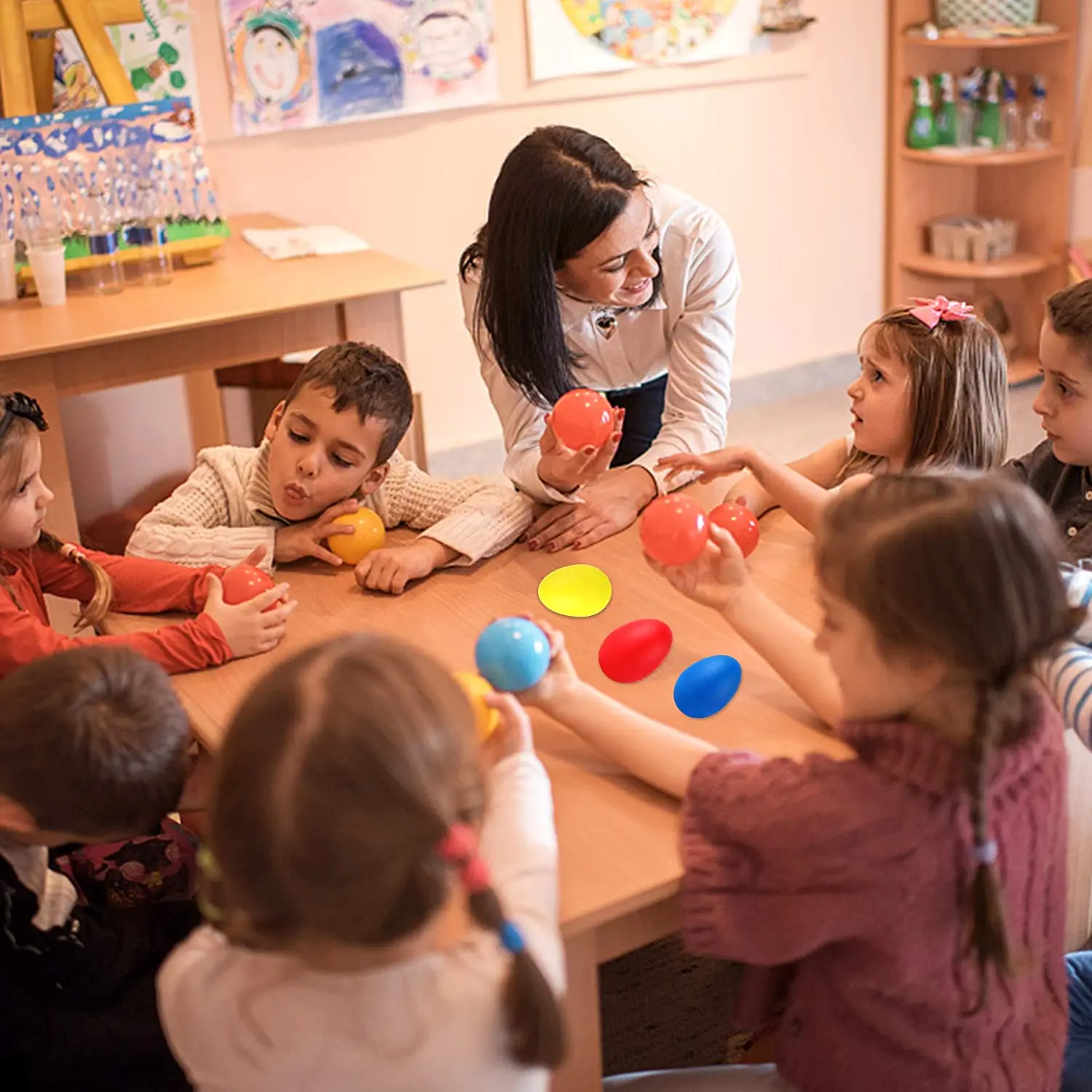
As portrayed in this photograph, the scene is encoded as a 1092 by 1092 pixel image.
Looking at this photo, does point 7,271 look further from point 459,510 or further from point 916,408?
point 916,408

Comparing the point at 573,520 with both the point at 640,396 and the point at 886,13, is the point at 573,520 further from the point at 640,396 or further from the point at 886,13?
the point at 886,13

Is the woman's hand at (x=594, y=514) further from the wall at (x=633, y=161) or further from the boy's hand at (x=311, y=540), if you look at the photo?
the wall at (x=633, y=161)

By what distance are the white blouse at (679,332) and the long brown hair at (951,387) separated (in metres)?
0.41

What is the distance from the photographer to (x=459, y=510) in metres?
1.94

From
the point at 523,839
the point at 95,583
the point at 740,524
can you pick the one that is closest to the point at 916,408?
the point at 740,524

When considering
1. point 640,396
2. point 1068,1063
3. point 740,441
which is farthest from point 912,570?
point 740,441

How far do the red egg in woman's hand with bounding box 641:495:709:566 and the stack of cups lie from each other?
1.81 meters

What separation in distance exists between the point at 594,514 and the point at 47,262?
1530 mm

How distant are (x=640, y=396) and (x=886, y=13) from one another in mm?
2589

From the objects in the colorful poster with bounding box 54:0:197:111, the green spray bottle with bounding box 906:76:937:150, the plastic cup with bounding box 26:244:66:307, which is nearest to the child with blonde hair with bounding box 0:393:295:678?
the plastic cup with bounding box 26:244:66:307

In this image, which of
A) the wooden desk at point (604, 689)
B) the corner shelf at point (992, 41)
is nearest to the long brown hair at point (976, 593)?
the wooden desk at point (604, 689)

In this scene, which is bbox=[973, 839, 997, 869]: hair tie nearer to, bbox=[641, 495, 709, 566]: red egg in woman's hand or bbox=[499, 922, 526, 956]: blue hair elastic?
bbox=[499, 922, 526, 956]: blue hair elastic

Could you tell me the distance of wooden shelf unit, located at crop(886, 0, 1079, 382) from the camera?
444 cm

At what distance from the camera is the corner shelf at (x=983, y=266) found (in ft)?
14.9
